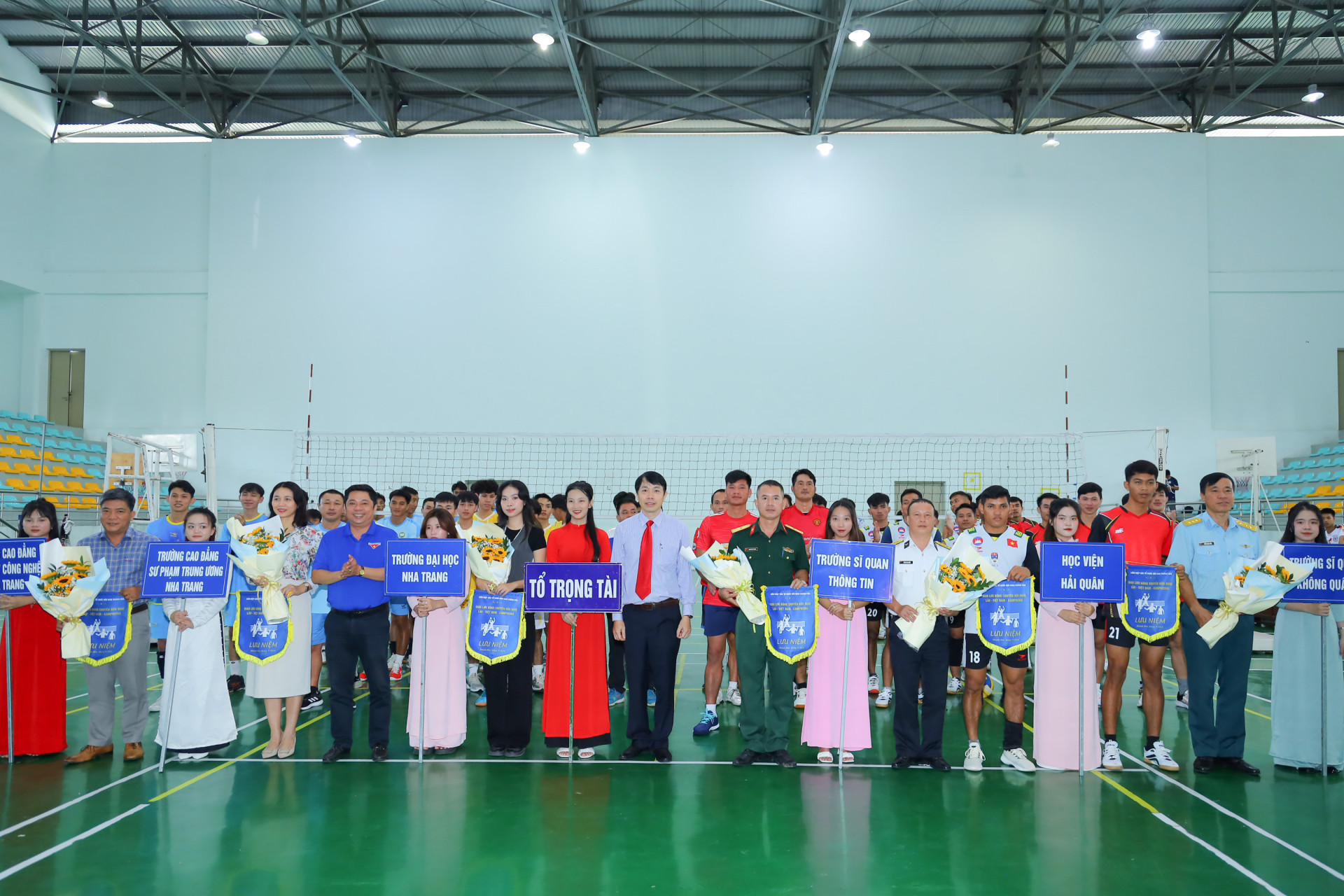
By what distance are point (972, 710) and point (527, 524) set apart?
319 centimetres

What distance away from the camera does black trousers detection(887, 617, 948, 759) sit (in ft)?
17.5

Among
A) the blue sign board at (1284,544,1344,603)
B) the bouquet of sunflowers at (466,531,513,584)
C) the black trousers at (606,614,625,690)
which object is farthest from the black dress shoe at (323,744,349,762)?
the blue sign board at (1284,544,1344,603)

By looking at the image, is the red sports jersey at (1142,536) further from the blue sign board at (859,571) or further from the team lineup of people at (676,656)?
the blue sign board at (859,571)

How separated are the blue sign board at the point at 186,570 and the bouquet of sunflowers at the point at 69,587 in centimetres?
37

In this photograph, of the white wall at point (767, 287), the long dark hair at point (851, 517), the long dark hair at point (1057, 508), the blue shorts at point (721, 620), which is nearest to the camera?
the long dark hair at point (1057, 508)

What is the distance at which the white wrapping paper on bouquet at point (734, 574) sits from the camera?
17.3 feet

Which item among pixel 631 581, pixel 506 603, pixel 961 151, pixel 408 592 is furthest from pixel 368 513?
pixel 961 151

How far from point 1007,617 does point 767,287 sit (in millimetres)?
10853

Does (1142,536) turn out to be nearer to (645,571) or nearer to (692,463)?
(645,571)

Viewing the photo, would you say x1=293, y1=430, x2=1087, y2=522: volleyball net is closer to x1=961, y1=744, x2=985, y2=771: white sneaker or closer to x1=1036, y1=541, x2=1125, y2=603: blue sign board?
x1=961, y1=744, x2=985, y2=771: white sneaker

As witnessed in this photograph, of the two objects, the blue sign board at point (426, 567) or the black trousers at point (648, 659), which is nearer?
the blue sign board at point (426, 567)

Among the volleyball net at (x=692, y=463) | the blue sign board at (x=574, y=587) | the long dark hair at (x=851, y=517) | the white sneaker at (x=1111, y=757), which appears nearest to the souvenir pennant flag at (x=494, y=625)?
the blue sign board at (x=574, y=587)

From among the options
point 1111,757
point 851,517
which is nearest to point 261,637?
point 851,517

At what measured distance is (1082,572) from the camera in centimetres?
510
